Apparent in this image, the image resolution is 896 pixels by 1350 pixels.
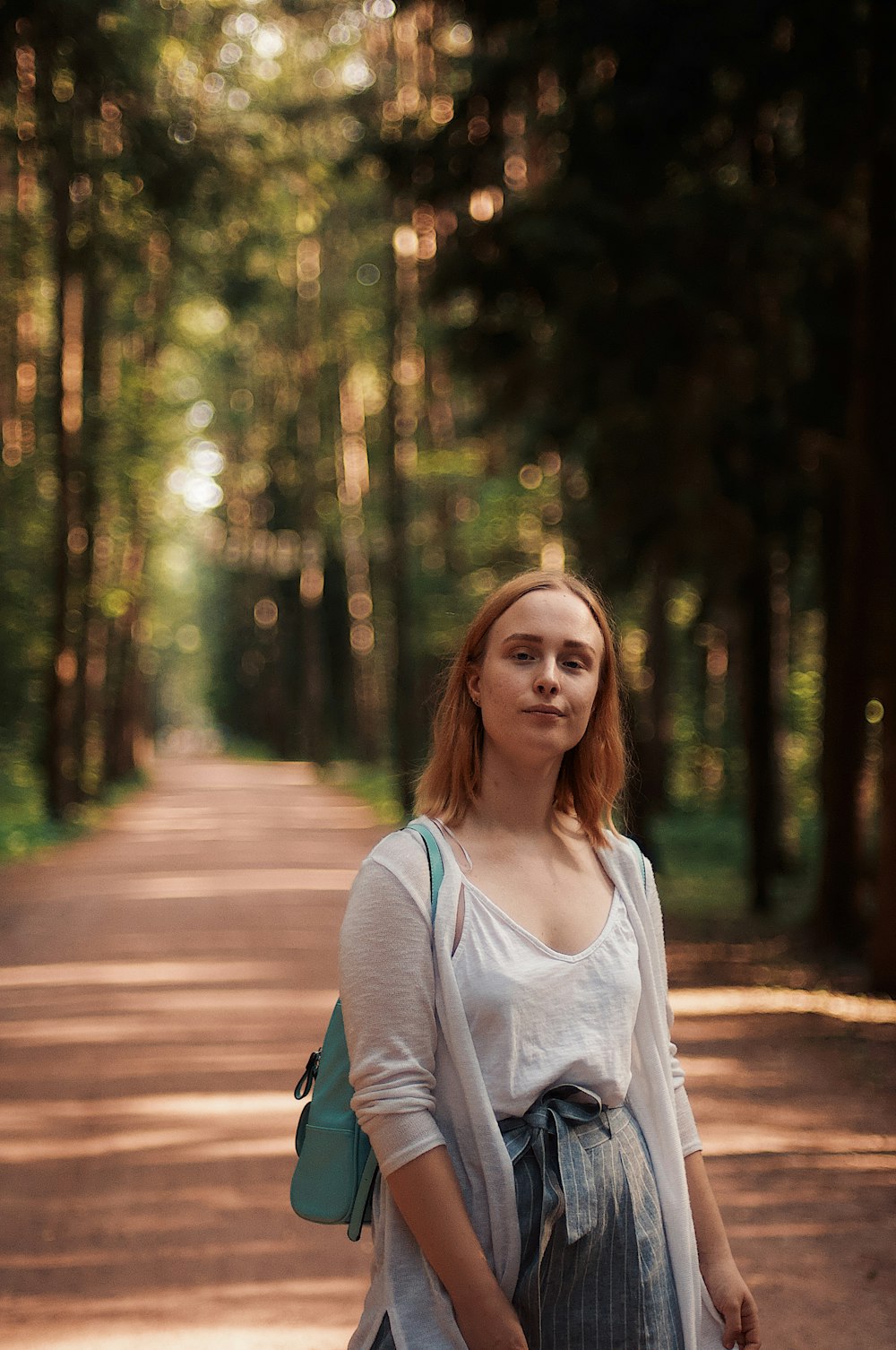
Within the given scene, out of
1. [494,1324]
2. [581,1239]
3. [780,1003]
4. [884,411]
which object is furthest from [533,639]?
[884,411]

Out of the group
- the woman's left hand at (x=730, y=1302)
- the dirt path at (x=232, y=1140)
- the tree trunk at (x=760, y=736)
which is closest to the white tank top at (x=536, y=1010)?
the woman's left hand at (x=730, y=1302)

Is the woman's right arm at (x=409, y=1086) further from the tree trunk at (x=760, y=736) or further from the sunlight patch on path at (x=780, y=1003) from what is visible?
the tree trunk at (x=760, y=736)

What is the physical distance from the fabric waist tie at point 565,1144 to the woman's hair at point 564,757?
47 cm

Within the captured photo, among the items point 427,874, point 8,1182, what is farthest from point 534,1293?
point 8,1182

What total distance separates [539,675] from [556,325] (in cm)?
1083

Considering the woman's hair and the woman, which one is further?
the woman's hair

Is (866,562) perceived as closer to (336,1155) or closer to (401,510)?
(336,1155)

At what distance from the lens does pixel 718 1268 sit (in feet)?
8.38

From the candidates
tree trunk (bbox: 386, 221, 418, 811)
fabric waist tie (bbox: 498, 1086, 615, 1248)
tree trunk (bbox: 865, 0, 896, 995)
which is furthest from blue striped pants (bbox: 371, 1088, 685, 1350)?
tree trunk (bbox: 386, 221, 418, 811)

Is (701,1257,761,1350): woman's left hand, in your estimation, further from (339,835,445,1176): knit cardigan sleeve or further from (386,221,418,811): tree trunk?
(386,221,418,811): tree trunk

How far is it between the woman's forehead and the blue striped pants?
0.73 meters

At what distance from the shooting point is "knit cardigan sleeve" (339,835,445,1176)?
2.21 metres

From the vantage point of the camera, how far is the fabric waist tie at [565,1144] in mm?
2238

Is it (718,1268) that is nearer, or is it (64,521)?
(718,1268)
